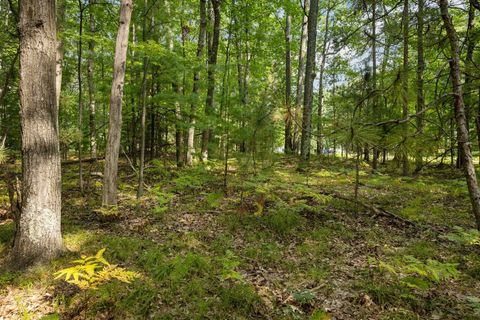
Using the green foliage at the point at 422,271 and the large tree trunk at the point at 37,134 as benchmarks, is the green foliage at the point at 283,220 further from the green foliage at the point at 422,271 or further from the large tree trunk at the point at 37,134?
the large tree trunk at the point at 37,134

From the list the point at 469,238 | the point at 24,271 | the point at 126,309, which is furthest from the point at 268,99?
the point at 24,271

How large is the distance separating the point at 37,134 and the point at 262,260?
12.6ft

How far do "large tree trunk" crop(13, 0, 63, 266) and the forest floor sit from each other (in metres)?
0.43

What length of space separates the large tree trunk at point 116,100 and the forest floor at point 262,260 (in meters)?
0.71

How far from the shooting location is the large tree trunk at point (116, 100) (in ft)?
19.3

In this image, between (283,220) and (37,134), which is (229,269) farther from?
(37,134)

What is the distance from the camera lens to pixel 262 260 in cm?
455

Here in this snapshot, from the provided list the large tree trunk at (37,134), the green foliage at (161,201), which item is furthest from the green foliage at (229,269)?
the large tree trunk at (37,134)

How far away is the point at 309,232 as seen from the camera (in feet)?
18.3

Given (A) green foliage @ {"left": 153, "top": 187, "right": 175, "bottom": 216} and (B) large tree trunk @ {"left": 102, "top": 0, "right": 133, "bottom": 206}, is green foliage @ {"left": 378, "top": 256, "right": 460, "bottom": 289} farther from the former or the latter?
(B) large tree trunk @ {"left": 102, "top": 0, "right": 133, "bottom": 206}

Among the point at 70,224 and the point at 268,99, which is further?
the point at 268,99

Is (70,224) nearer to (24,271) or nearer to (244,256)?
(24,271)

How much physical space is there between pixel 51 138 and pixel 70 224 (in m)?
2.54

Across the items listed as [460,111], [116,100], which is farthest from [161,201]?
[460,111]
